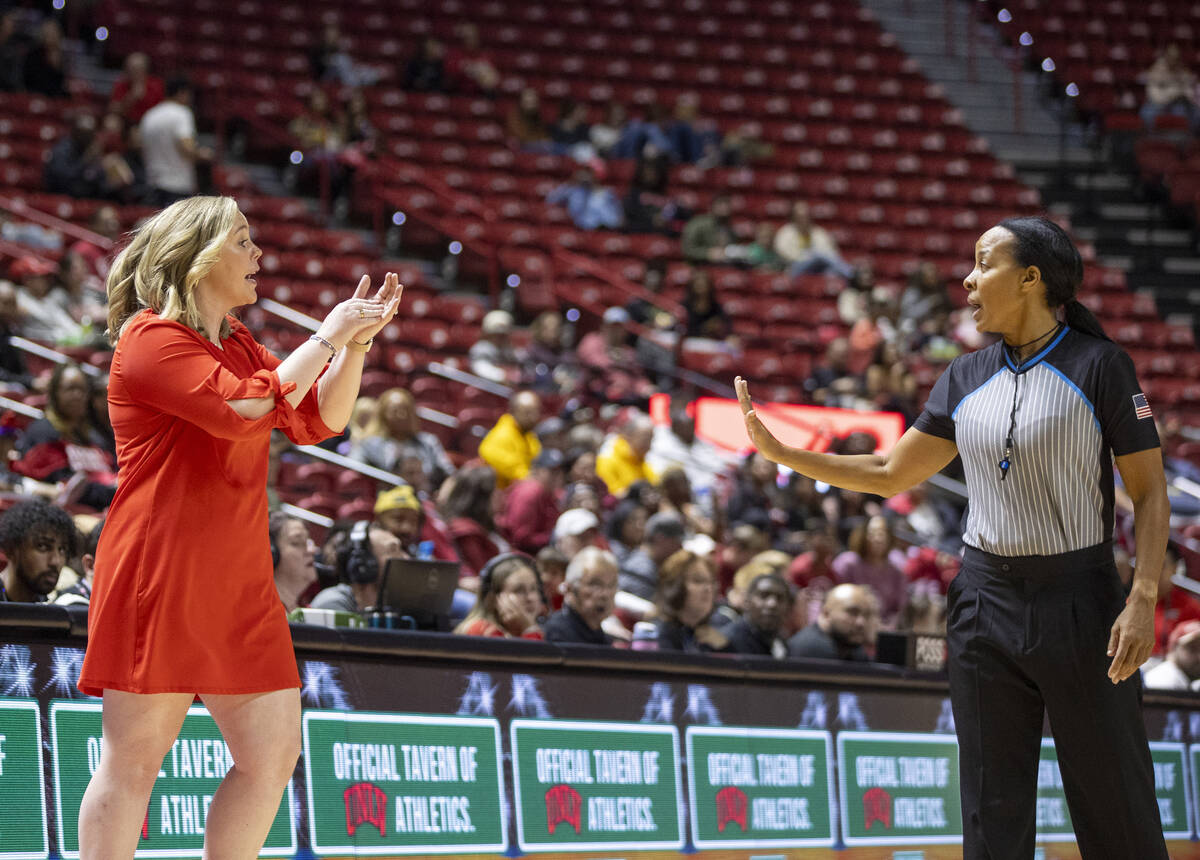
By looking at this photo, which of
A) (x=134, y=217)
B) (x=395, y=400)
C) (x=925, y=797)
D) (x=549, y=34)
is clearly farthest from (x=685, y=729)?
(x=549, y=34)

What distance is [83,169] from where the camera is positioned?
11680mm

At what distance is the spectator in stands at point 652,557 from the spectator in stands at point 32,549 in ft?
12.5

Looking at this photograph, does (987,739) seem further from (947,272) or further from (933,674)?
(947,272)

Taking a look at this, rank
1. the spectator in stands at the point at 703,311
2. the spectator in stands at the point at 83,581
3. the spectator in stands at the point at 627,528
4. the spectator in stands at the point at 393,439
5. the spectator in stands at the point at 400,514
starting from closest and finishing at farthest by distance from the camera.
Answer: the spectator in stands at the point at 83,581 → the spectator in stands at the point at 400,514 → the spectator in stands at the point at 627,528 → the spectator in stands at the point at 393,439 → the spectator in stands at the point at 703,311

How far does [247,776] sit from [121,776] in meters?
0.24

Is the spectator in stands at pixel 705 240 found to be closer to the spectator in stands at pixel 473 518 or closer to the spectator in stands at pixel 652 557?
the spectator in stands at pixel 473 518

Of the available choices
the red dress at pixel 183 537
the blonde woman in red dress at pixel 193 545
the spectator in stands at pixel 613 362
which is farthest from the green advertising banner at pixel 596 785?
the spectator in stands at pixel 613 362

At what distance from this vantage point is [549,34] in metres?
17.6

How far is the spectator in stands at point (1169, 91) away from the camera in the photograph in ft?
58.8

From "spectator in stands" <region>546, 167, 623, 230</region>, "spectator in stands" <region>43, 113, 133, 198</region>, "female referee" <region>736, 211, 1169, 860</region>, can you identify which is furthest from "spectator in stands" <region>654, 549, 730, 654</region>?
"spectator in stands" <region>546, 167, 623, 230</region>

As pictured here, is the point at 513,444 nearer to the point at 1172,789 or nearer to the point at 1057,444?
the point at 1172,789

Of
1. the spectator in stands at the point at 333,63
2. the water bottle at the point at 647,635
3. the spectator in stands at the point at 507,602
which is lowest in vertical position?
the water bottle at the point at 647,635

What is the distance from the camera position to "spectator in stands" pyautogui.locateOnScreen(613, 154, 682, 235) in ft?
49.4

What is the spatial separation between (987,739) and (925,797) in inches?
94.7
